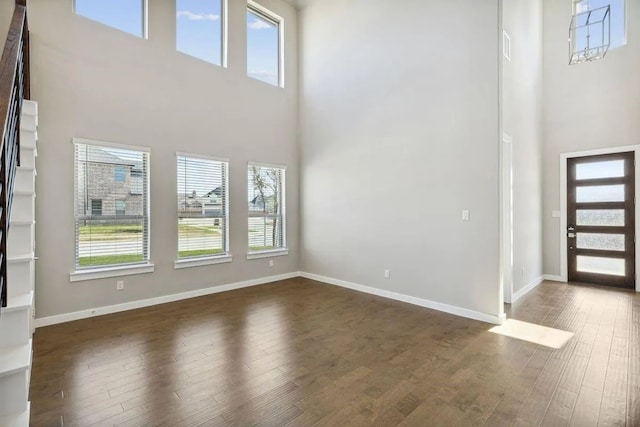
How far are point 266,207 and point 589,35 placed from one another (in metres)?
6.51

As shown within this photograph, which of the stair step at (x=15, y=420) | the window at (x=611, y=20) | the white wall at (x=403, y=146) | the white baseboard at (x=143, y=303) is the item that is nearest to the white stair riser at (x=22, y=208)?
the stair step at (x=15, y=420)

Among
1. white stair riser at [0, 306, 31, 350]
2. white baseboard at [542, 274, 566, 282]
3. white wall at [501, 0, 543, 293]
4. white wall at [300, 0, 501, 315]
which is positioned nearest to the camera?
white stair riser at [0, 306, 31, 350]

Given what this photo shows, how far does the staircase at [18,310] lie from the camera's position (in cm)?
148

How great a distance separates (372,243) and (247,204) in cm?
230

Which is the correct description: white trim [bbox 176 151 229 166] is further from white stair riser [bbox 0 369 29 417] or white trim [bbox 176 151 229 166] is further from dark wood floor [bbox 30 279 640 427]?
white stair riser [bbox 0 369 29 417]

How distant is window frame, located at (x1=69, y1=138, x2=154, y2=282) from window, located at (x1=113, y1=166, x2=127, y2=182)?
0.83ft

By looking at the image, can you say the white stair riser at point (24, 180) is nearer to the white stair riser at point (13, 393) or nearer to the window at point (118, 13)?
the white stair riser at point (13, 393)

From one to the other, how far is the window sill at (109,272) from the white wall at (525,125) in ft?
17.7

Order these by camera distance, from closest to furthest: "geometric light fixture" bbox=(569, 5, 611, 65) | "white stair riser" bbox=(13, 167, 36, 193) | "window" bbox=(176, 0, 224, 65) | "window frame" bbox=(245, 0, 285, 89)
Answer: "white stair riser" bbox=(13, 167, 36, 193)
"window" bbox=(176, 0, 224, 65)
"geometric light fixture" bbox=(569, 5, 611, 65)
"window frame" bbox=(245, 0, 285, 89)

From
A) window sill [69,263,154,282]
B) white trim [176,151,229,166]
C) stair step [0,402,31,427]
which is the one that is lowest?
stair step [0,402,31,427]

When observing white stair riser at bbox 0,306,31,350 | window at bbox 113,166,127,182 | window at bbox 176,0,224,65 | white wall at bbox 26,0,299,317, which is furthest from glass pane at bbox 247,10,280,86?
white stair riser at bbox 0,306,31,350

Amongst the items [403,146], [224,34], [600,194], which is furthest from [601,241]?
[224,34]

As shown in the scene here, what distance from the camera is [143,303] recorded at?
4.39 m

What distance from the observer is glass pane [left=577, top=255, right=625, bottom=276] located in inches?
208
